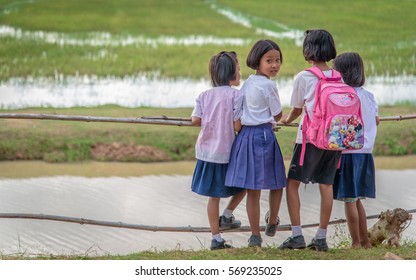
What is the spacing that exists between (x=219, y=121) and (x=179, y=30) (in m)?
6.84

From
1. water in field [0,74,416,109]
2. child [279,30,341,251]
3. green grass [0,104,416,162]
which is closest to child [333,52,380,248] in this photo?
child [279,30,341,251]

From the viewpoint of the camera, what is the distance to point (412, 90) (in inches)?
362

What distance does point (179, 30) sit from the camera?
10.8 m

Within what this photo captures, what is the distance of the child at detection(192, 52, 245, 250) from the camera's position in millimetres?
4082

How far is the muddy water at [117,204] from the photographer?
5629 millimetres

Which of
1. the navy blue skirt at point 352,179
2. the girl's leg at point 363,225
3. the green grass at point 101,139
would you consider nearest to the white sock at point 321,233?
the navy blue skirt at point 352,179

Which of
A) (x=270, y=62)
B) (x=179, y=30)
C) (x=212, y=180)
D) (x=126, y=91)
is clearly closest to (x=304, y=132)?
(x=270, y=62)

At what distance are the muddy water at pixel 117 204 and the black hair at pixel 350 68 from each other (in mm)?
1122

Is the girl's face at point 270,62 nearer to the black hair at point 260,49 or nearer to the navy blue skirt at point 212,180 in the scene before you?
the black hair at point 260,49

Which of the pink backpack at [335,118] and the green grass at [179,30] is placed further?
the green grass at [179,30]

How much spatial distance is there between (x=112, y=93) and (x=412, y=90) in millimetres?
2495

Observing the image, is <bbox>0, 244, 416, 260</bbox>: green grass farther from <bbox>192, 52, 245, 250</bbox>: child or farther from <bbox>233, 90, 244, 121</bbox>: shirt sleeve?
<bbox>233, 90, 244, 121</bbox>: shirt sleeve

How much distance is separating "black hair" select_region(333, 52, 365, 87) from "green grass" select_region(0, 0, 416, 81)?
5.18 m

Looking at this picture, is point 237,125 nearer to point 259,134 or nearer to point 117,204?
point 259,134
